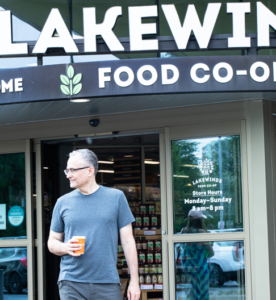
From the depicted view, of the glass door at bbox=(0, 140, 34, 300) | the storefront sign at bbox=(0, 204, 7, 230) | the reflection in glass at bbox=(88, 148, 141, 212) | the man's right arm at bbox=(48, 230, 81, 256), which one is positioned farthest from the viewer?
the reflection in glass at bbox=(88, 148, 141, 212)

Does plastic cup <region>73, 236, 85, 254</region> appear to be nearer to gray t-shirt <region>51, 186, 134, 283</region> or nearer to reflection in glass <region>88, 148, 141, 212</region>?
gray t-shirt <region>51, 186, 134, 283</region>

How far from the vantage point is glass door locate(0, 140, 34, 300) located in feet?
20.1

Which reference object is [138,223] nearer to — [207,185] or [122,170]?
[122,170]

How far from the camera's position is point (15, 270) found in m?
6.28

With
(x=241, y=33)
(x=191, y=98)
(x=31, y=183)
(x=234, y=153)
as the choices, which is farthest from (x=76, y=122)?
(x=241, y=33)

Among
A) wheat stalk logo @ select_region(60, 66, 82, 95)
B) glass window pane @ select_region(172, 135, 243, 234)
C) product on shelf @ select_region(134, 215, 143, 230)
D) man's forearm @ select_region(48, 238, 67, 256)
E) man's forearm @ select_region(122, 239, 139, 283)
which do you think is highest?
wheat stalk logo @ select_region(60, 66, 82, 95)

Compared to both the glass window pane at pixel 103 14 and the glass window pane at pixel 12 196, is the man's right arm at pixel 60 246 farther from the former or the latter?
the glass window pane at pixel 12 196

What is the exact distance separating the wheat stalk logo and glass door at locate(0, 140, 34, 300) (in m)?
2.15

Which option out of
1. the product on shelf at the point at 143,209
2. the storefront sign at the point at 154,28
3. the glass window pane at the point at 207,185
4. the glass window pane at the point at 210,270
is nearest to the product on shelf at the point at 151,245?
the product on shelf at the point at 143,209

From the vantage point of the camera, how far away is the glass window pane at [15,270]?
6.20 metres

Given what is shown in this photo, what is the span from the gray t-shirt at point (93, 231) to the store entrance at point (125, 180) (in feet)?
10.2

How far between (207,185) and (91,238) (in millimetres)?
2778

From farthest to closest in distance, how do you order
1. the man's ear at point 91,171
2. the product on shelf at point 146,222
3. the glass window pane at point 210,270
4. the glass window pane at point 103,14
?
the product on shelf at point 146,222 < the glass window pane at point 103,14 < the glass window pane at point 210,270 < the man's ear at point 91,171

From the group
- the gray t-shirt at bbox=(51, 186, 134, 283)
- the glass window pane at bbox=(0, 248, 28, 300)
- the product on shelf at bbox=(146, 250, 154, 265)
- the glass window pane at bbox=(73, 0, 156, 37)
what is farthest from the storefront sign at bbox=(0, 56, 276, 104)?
the product on shelf at bbox=(146, 250, 154, 265)
